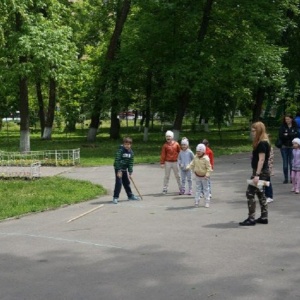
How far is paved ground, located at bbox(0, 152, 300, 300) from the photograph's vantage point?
597cm

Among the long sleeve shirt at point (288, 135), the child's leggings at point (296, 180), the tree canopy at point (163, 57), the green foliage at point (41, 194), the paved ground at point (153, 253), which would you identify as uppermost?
the tree canopy at point (163, 57)

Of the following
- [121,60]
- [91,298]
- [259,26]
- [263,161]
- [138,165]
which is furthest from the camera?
[121,60]

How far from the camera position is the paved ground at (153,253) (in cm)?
597

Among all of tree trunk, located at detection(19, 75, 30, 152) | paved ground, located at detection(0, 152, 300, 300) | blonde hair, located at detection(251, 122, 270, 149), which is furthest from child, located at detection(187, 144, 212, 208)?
tree trunk, located at detection(19, 75, 30, 152)

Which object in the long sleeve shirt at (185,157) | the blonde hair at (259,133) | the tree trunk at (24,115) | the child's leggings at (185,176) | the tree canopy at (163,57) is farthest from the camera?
the tree trunk at (24,115)

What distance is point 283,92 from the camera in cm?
3009

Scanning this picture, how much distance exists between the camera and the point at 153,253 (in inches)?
297

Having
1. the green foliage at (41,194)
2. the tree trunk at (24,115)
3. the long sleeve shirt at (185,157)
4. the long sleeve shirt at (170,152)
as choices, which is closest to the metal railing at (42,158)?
the tree trunk at (24,115)

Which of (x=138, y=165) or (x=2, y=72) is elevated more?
(x=2, y=72)

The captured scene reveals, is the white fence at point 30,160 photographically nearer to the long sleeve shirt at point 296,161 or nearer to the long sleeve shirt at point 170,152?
the long sleeve shirt at point 170,152

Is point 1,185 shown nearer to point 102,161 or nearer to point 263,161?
point 102,161

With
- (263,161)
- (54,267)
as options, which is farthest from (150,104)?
(54,267)

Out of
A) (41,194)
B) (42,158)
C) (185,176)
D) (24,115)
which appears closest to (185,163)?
(185,176)

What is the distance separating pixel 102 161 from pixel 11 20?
7537 millimetres
